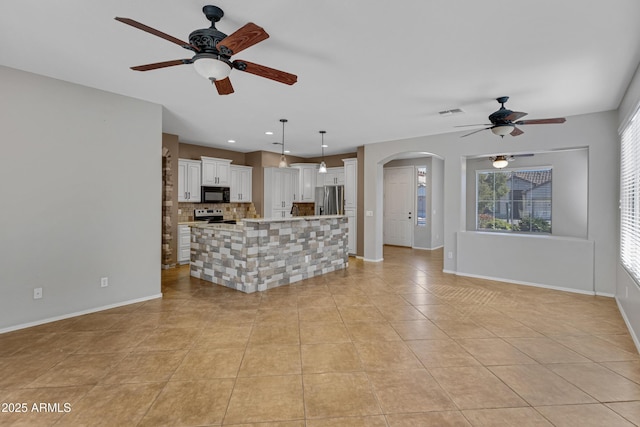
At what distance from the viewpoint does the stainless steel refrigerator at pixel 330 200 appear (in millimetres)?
8141

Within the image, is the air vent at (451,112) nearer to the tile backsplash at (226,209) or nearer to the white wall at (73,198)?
the white wall at (73,198)

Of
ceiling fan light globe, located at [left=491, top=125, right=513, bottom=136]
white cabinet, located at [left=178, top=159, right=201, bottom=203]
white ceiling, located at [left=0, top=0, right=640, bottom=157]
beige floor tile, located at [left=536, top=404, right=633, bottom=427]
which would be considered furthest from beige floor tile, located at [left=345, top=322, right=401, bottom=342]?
white cabinet, located at [left=178, top=159, right=201, bottom=203]

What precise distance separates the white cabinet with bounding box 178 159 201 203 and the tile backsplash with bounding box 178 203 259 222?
12.5 inches

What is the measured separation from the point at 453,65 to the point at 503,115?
129cm

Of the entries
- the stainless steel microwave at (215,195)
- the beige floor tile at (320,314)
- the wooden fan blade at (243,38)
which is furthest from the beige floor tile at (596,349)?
the stainless steel microwave at (215,195)

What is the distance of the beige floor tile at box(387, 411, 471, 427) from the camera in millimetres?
1900

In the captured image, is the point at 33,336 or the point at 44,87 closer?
the point at 33,336

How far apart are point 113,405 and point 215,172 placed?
5866mm

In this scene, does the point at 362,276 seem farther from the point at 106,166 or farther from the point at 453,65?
the point at 106,166

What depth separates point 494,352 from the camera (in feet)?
9.29

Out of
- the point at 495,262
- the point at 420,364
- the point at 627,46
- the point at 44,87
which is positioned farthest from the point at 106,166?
the point at 495,262

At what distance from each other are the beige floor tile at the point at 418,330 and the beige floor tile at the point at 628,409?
4.19ft

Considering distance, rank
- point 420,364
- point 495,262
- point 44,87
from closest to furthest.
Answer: point 420,364
point 44,87
point 495,262

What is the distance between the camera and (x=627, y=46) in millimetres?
2709
